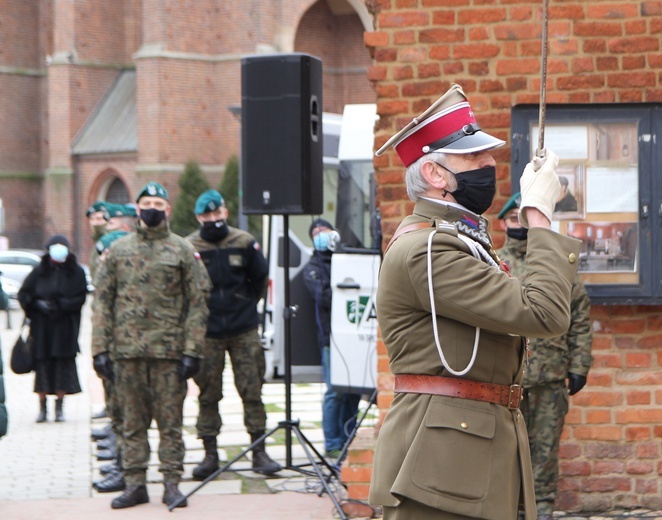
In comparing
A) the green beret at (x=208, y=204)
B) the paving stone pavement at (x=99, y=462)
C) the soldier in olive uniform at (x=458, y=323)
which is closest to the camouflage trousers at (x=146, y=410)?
the paving stone pavement at (x=99, y=462)

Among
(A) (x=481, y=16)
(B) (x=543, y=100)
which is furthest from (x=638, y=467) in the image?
(B) (x=543, y=100)

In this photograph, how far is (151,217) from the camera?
7.53m

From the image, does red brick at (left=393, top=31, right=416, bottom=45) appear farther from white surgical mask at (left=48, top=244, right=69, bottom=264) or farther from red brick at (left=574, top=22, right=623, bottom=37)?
white surgical mask at (left=48, top=244, right=69, bottom=264)

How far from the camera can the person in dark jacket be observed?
9.18m

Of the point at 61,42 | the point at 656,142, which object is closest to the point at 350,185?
the point at 656,142

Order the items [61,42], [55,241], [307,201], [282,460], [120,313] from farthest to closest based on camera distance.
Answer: [61,42], [55,241], [282,460], [307,201], [120,313]

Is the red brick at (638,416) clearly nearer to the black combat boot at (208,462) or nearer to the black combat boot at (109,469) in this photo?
the black combat boot at (208,462)

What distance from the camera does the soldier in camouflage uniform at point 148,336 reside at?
743 cm

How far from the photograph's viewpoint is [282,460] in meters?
8.89

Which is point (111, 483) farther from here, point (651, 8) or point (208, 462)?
point (651, 8)

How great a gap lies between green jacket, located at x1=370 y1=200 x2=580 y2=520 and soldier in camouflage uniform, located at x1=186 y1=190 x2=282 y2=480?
17.0 feet

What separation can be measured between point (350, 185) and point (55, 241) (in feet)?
10.0

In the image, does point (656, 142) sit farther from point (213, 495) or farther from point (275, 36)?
point (275, 36)

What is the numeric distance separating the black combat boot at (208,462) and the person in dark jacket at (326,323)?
3.48 ft
